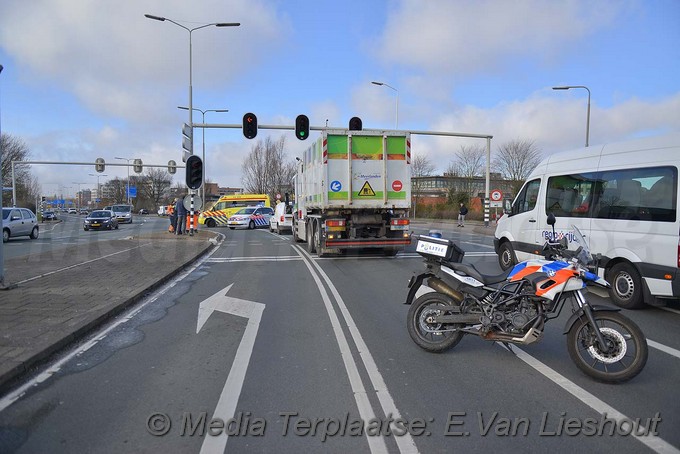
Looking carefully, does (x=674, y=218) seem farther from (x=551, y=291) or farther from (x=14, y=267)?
(x=14, y=267)

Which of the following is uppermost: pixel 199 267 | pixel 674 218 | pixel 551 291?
pixel 674 218

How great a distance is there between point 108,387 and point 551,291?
13.9 feet

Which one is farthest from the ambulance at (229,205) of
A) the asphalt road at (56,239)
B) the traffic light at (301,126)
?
the traffic light at (301,126)

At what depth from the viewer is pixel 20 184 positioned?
198 ft

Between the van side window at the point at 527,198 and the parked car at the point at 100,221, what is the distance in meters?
32.9

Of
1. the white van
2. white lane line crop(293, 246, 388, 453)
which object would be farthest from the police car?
white lane line crop(293, 246, 388, 453)

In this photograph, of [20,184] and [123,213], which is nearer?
[123,213]

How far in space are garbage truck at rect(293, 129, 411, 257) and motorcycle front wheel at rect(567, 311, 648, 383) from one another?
954 cm

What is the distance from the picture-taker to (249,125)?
21500 mm

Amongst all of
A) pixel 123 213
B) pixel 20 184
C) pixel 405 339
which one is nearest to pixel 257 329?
pixel 405 339

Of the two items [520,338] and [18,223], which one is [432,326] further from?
[18,223]

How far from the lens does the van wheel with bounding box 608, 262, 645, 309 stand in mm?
7164

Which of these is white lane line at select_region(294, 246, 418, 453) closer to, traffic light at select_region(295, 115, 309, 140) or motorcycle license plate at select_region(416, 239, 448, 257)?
motorcycle license plate at select_region(416, 239, 448, 257)

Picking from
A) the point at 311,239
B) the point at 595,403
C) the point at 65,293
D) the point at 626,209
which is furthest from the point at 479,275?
the point at 311,239
